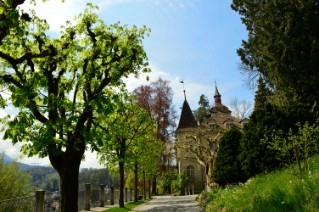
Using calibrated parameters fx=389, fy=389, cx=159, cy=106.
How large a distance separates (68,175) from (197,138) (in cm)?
2150

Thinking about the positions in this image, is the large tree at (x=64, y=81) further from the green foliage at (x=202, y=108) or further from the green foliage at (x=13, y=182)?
the green foliage at (x=202, y=108)

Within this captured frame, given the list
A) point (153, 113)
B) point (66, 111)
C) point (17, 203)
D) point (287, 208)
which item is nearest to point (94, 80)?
point (66, 111)

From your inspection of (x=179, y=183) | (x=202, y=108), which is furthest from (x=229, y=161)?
(x=202, y=108)

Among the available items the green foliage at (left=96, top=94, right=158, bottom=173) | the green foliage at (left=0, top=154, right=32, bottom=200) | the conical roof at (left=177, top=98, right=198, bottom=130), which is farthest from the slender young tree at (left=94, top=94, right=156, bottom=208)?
the conical roof at (left=177, top=98, right=198, bottom=130)

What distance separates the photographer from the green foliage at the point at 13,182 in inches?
1308

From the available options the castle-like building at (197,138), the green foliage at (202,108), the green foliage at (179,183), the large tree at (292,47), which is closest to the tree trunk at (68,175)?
the large tree at (292,47)

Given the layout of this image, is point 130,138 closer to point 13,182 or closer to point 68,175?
point 13,182

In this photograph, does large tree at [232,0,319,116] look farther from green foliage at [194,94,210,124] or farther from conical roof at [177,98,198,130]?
green foliage at [194,94,210,124]

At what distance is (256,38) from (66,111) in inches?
455

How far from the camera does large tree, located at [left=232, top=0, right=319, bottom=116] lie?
17094 millimetres

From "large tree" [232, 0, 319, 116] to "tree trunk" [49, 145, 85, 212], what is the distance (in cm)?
968

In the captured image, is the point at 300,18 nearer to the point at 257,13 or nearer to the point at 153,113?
the point at 257,13

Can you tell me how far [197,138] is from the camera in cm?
3531

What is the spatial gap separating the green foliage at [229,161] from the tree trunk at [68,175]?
9.81 meters
